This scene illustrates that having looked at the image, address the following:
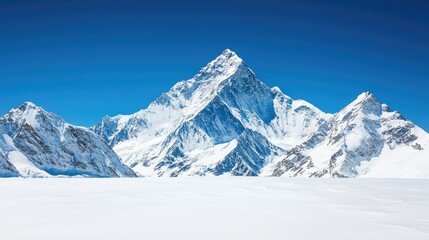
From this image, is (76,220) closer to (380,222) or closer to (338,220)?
(338,220)

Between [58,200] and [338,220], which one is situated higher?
[58,200]

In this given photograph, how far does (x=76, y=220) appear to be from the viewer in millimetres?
17031

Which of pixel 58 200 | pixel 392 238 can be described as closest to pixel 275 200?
pixel 392 238

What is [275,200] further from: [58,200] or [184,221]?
[58,200]

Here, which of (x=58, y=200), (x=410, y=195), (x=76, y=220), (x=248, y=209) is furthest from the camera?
(x=410, y=195)

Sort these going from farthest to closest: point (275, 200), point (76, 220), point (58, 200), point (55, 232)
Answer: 1. point (275, 200)
2. point (58, 200)
3. point (76, 220)
4. point (55, 232)

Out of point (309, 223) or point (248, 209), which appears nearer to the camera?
point (309, 223)

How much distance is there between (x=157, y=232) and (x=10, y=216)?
631 centimetres

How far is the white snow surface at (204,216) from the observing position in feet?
50.1

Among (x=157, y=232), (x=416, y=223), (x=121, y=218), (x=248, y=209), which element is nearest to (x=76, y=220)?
(x=121, y=218)

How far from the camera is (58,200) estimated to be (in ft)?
74.0

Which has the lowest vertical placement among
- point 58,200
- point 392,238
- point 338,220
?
point 392,238

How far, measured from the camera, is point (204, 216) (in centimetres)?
1866

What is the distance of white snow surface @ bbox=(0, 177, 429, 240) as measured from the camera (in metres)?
15.3
